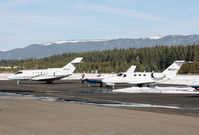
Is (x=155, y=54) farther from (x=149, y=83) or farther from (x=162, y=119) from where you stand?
(x=162, y=119)

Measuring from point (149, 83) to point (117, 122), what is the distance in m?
34.3

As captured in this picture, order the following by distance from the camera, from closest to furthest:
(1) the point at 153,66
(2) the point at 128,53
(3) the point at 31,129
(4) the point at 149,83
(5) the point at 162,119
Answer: (3) the point at 31,129, (5) the point at 162,119, (4) the point at 149,83, (1) the point at 153,66, (2) the point at 128,53

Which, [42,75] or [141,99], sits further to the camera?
[42,75]

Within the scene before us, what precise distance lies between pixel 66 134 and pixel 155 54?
6351 inches

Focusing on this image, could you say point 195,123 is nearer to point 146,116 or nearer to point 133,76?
point 146,116

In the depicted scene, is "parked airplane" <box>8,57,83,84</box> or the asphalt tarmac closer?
the asphalt tarmac

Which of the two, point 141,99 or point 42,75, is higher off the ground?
point 42,75

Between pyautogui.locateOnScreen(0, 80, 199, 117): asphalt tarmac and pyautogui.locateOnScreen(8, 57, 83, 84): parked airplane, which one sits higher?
pyautogui.locateOnScreen(8, 57, 83, 84): parked airplane

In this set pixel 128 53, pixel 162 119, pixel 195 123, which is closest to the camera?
pixel 195 123

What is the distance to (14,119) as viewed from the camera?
16906mm

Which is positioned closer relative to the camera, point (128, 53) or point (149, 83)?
point (149, 83)

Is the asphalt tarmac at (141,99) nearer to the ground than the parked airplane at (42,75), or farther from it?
nearer to the ground

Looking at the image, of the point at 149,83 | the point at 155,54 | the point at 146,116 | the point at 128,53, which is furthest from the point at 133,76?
the point at 128,53

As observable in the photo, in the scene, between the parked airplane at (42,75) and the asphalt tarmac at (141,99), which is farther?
the parked airplane at (42,75)
